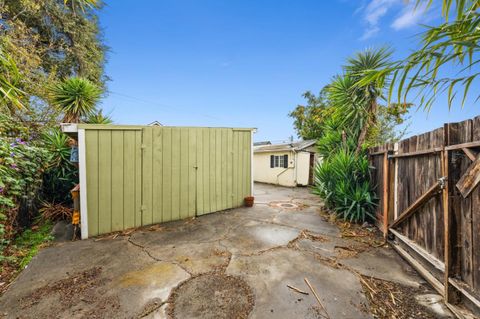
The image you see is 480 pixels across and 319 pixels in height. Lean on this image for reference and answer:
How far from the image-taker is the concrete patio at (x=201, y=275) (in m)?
1.65

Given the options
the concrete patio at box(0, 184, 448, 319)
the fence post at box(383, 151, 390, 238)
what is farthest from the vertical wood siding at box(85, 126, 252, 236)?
the fence post at box(383, 151, 390, 238)

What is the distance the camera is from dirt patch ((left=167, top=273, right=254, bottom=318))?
1594 millimetres

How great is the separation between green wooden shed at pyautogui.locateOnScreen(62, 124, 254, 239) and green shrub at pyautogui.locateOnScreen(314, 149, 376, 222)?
213 centimetres

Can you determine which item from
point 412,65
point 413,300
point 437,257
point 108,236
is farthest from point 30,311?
point 437,257

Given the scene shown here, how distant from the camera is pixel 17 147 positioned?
3000 mm

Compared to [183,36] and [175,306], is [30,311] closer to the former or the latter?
[175,306]

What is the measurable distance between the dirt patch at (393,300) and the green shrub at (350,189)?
1.99m

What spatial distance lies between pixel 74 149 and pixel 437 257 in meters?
5.25

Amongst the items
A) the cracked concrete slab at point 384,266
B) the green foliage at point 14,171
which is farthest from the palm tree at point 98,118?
the cracked concrete slab at point 384,266

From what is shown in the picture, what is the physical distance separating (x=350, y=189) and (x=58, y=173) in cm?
618

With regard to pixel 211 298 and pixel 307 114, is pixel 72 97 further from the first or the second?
pixel 307 114

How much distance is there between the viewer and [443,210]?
1.90 meters

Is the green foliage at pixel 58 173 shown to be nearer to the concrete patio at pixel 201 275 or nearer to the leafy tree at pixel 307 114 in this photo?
the concrete patio at pixel 201 275

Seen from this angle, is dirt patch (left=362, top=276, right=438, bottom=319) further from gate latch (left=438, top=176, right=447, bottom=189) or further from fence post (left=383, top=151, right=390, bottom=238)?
fence post (left=383, top=151, right=390, bottom=238)
